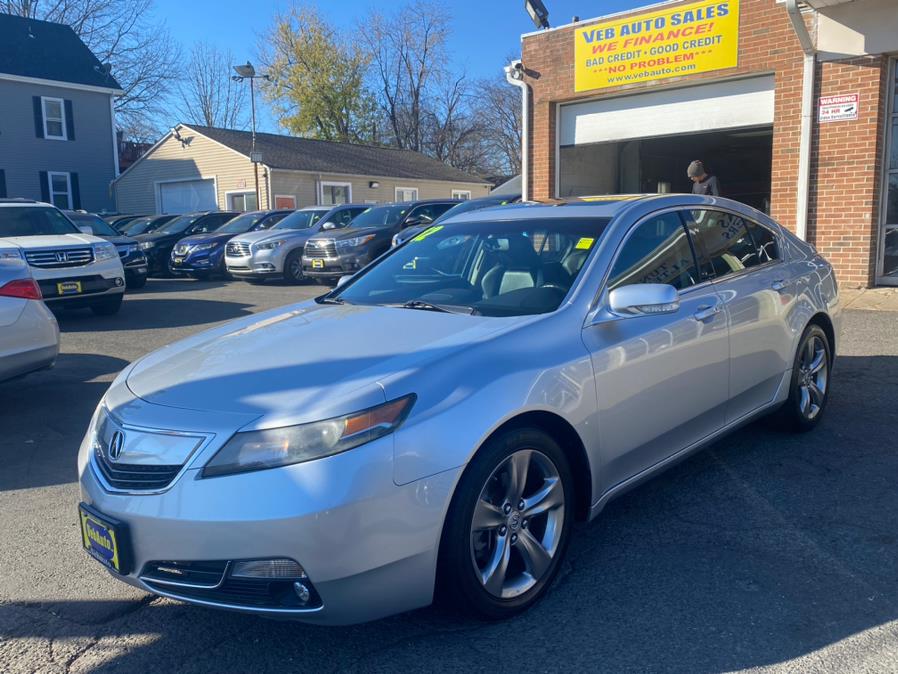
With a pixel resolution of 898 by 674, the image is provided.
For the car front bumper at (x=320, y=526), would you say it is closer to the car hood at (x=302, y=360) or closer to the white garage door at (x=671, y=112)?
the car hood at (x=302, y=360)

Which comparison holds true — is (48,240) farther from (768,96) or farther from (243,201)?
(243,201)

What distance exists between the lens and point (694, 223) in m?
4.36

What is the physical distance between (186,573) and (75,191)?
32.9 metres

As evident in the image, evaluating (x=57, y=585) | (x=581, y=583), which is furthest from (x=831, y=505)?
(x=57, y=585)

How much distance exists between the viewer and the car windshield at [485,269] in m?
3.66

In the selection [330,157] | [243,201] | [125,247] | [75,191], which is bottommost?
[125,247]

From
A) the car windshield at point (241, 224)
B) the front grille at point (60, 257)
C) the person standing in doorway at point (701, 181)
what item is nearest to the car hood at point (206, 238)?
the car windshield at point (241, 224)

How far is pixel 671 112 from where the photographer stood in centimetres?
1323

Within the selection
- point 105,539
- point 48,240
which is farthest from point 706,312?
point 48,240

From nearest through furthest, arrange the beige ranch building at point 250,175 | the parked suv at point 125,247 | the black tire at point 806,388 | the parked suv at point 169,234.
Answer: the black tire at point 806,388, the parked suv at point 125,247, the parked suv at point 169,234, the beige ranch building at point 250,175

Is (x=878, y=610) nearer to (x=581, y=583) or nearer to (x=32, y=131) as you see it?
(x=581, y=583)

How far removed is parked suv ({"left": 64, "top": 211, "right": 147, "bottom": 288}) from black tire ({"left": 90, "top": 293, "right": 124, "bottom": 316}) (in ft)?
8.91

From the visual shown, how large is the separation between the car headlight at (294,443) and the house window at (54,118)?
3271 cm

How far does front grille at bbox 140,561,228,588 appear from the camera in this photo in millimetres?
2562
